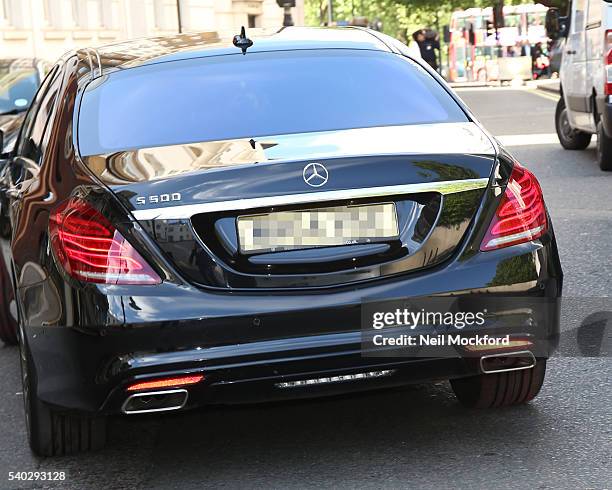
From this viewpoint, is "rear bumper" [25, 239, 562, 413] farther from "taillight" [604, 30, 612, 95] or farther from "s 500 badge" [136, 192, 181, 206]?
→ "taillight" [604, 30, 612, 95]

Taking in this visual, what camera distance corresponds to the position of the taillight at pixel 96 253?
426cm

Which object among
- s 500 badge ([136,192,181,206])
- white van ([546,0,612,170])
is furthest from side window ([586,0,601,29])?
s 500 badge ([136,192,181,206])

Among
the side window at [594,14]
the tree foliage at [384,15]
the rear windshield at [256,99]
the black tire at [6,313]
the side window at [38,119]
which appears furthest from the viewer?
the tree foliage at [384,15]

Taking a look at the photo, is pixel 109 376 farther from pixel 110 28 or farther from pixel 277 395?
pixel 110 28

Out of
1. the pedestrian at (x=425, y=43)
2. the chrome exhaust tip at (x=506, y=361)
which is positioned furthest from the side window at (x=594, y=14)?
the pedestrian at (x=425, y=43)

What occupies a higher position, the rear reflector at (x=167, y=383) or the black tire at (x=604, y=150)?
the rear reflector at (x=167, y=383)

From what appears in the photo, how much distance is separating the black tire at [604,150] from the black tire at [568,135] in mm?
2469

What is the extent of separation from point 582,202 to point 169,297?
7965 millimetres

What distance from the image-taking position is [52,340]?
176 inches

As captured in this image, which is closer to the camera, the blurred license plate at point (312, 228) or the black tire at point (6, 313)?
the blurred license plate at point (312, 228)

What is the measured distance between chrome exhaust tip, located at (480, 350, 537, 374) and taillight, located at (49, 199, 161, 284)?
3.54 feet

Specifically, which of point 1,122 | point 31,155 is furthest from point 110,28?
point 31,155

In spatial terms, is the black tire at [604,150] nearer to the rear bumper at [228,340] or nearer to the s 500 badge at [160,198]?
the rear bumper at [228,340]

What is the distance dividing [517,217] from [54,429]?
1693mm
